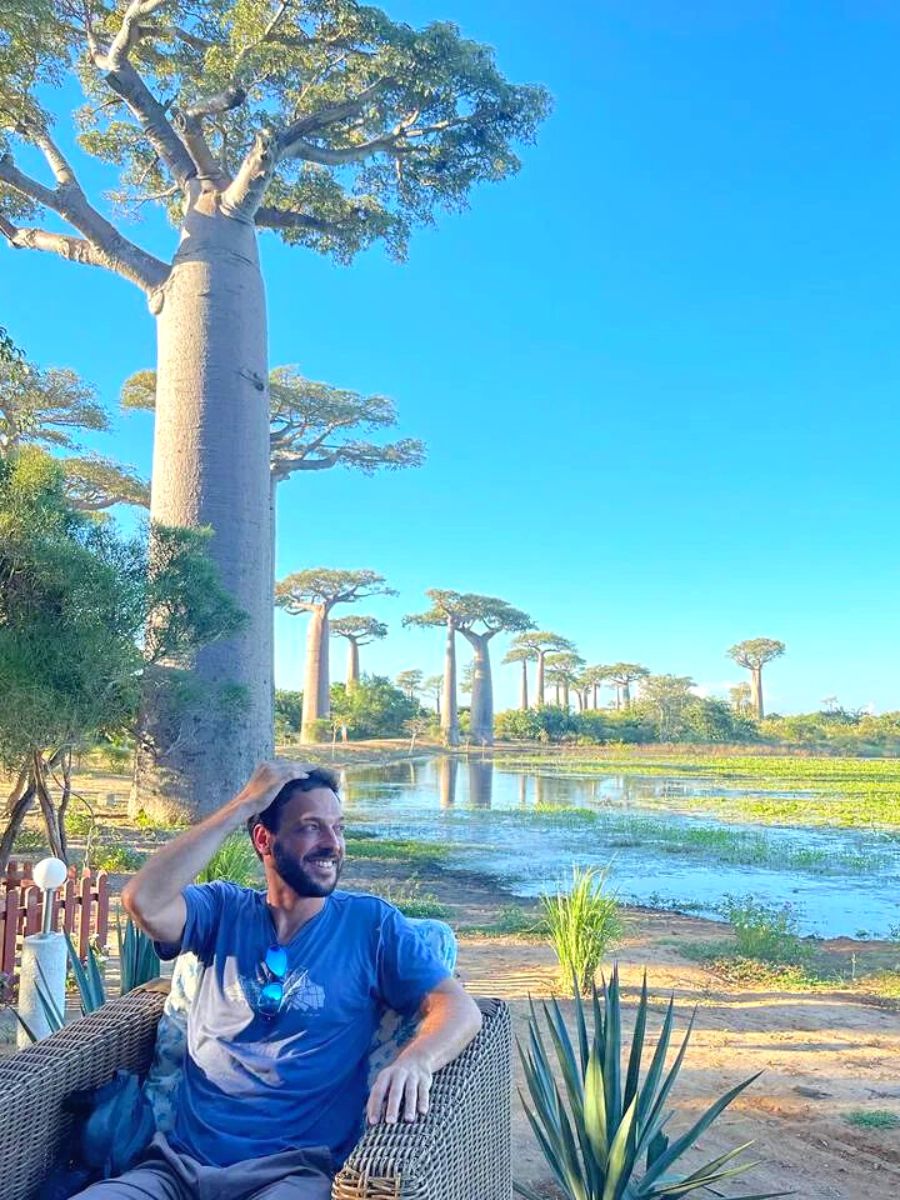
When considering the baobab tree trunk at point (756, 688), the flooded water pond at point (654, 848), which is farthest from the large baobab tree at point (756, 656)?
the flooded water pond at point (654, 848)

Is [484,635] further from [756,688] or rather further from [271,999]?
[271,999]

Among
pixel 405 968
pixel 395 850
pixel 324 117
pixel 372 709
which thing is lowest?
pixel 395 850

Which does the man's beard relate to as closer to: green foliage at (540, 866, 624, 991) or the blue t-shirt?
the blue t-shirt

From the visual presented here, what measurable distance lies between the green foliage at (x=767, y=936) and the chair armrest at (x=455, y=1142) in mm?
3548

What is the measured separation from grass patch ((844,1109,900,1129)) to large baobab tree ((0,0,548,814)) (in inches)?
249

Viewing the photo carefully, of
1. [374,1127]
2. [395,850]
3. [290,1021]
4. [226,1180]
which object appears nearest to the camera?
[374,1127]

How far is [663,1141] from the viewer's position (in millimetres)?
1746

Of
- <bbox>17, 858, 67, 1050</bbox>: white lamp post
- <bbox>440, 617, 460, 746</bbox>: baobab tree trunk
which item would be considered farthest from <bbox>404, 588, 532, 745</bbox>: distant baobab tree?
<bbox>17, 858, 67, 1050</bbox>: white lamp post

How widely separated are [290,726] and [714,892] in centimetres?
2840

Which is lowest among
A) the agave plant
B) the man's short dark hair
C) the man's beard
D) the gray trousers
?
the agave plant

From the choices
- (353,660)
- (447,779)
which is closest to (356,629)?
(353,660)

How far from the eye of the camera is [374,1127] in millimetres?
1221

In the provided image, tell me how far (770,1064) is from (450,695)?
37.5 m

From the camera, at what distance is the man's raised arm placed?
4.99 feet
